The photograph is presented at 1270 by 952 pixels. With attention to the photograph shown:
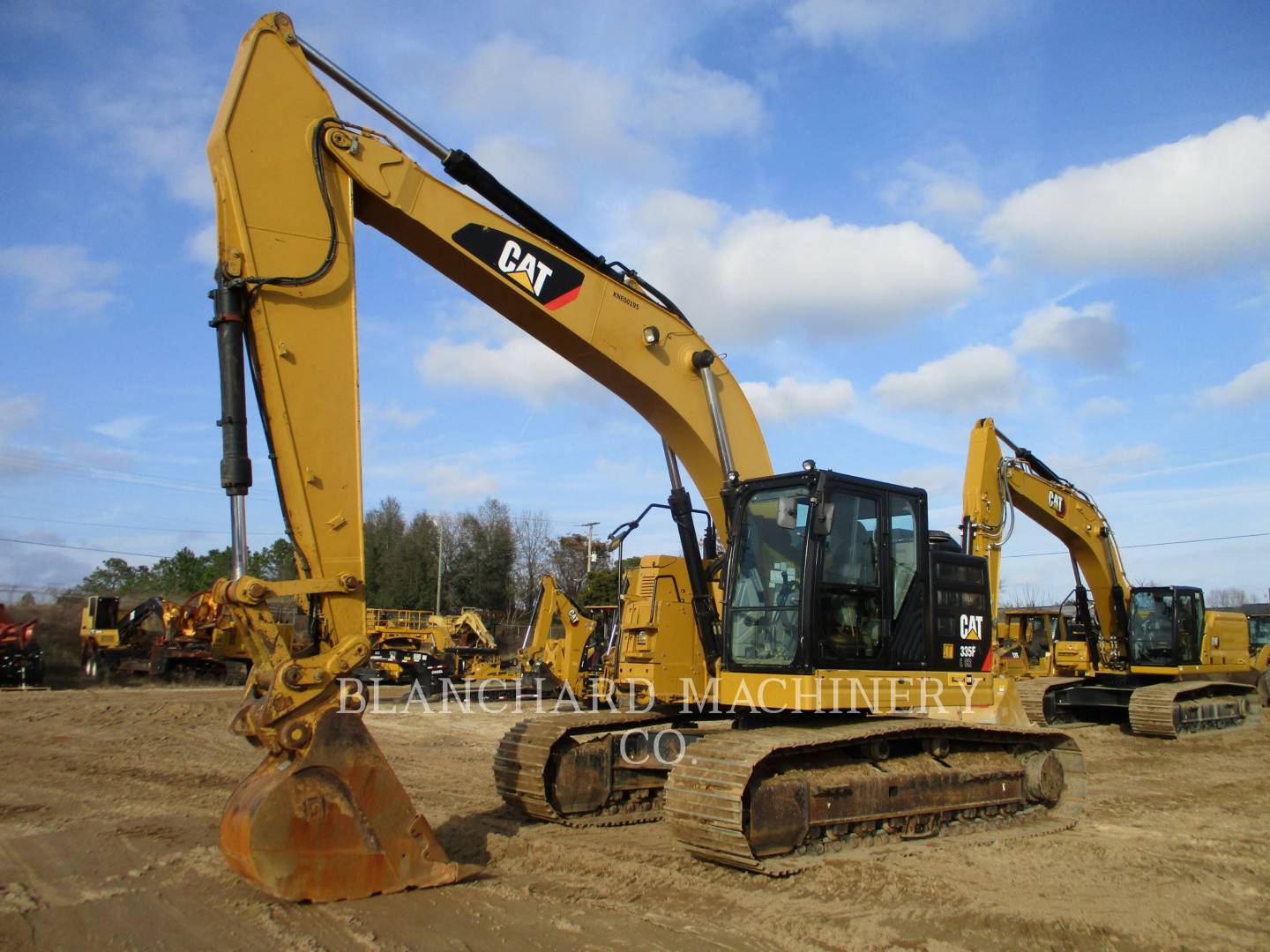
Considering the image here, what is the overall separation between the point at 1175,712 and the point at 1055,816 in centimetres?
795

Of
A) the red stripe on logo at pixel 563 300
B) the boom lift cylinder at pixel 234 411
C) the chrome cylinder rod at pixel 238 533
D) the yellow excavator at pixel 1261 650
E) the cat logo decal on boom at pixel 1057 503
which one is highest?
the red stripe on logo at pixel 563 300

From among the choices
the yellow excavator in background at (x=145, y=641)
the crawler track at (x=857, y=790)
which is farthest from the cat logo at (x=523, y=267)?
the yellow excavator in background at (x=145, y=641)

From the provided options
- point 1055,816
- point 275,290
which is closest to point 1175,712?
point 1055,816

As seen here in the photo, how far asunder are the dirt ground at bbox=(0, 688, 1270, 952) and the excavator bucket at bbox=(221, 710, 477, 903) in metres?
0.15

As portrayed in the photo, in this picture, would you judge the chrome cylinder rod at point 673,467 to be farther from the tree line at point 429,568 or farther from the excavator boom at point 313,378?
the tree line at point 429,568

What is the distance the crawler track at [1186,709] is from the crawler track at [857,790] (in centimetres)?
735

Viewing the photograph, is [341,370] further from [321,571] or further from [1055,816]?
[1055,816]

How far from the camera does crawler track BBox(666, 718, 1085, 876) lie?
6344 mm

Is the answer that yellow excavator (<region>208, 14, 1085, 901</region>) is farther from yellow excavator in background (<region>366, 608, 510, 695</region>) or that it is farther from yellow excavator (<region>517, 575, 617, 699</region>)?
yellow excavator in background (<region>366, 608, 510, 695</region>)

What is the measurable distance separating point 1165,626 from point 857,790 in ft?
38.2

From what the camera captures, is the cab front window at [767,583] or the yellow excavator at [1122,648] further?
the yellow excavator at [1122,648]

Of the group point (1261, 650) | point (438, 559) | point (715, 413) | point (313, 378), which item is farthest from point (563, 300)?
point (438, 559)

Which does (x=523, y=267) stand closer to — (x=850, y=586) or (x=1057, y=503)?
(x=850, y=586)

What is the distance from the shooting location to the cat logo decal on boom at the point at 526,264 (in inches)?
257
